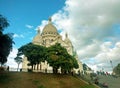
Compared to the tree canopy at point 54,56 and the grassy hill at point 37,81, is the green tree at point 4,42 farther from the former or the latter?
the tree canopy at point 54,56

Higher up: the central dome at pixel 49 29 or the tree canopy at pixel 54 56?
the central dome at pixel 49 29

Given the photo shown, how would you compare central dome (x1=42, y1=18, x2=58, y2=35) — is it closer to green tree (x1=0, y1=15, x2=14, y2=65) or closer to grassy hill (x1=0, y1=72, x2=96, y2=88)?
grassy hill (x1=0, y1=72, x2=96, y2=88)

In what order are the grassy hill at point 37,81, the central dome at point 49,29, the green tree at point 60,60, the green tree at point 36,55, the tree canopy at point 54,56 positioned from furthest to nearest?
the central dome at point 49,29, the green tree at point 36,55, the tree canopy at point 54,56, the green tree at point 60,60, the grassy hill at point 37,81

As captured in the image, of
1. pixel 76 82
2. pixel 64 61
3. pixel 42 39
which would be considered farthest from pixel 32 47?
pixel 42 39

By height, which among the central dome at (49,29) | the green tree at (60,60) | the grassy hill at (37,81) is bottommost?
the grassy hill at (37,81)

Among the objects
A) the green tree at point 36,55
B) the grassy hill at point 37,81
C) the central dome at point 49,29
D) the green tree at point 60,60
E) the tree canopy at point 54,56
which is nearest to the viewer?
the grassy hill at point 37,81

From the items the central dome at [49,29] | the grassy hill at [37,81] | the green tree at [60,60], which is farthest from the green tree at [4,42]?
the central dome at [49,29]

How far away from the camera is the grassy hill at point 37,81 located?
3785 centimetres

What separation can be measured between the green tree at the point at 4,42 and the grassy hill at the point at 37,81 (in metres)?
4.24

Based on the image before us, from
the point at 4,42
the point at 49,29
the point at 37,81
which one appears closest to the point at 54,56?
the point at 37,81

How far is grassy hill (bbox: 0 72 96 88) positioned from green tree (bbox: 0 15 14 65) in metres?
4.24

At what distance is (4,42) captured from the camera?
40.4m

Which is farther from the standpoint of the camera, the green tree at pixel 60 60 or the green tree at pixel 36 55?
the green tree at pixel 36 55

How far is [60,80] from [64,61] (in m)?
4.86
